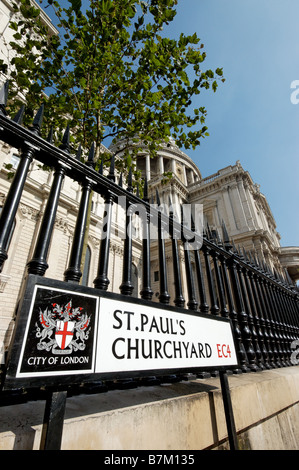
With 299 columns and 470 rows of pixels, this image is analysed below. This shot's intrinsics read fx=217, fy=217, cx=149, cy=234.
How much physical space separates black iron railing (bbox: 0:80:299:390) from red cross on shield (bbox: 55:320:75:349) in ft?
0.93

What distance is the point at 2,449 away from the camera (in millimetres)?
713

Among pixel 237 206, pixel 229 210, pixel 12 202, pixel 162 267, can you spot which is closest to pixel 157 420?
pixel 162 267

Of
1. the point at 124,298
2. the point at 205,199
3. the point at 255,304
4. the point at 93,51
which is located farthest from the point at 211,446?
the point at 205,199

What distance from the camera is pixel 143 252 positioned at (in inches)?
71.7

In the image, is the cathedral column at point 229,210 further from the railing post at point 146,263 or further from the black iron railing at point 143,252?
the railing post at point 146,263

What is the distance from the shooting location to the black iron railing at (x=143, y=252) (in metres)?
1.25

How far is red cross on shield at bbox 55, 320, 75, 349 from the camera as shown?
0.96m

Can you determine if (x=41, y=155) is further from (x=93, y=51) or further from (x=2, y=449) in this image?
(x=93, y=51)

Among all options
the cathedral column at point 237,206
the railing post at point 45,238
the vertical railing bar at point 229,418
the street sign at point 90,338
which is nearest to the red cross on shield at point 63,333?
the street sign at point 90,338

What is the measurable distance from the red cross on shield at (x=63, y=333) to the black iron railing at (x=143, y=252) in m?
0.28

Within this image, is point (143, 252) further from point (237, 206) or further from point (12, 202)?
point (237, 206)

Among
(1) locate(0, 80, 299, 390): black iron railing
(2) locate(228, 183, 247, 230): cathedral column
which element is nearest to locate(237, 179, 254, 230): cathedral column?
(2) locate(228, 183, 247, 230): cathedral column

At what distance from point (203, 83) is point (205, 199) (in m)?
24.7

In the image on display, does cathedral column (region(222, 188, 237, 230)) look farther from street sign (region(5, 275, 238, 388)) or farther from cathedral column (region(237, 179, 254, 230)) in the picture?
street sign (region(5, 275, 238, 388))
